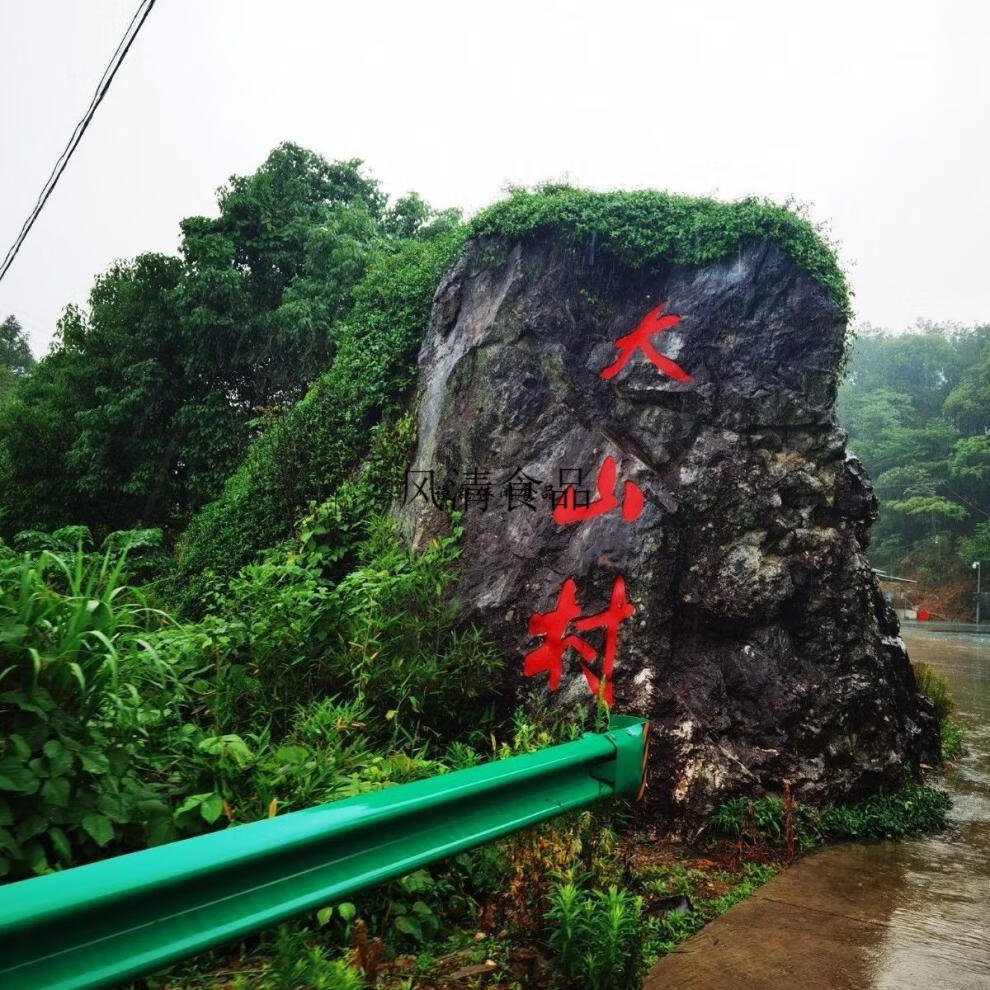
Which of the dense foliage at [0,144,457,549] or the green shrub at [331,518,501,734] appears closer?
the green shrub at [331,518,501,734]

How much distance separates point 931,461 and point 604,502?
116ft

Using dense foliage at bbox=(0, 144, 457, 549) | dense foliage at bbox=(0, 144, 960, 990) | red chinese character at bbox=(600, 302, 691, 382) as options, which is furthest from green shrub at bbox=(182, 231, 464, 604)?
dense foliage at bbox=(0, 144, 457, 549)

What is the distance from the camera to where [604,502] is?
4660 mm

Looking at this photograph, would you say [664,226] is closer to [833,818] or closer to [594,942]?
[833,818]

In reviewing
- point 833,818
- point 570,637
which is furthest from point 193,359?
point 833,818

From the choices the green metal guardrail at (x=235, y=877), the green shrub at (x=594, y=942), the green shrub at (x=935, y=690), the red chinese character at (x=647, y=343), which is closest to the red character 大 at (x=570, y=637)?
the red chinese character at (x=647, y=343)

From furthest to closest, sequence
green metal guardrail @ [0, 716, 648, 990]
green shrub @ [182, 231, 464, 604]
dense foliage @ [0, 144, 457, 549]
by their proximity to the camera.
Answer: dense foliage @ [0, 144, 457, 549]
green shrub @ [182, 231, 464, 604]
green metal guardrail @ [0, 716, 648, 990]

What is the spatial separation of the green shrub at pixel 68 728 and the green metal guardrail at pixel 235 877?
3.19 feet

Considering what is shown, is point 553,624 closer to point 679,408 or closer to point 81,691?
point 679,408

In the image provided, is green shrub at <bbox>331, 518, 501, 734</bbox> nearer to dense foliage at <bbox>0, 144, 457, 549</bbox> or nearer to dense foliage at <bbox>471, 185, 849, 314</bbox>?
dense foliage at <bbox>471, 185, 849, 314</bbox>

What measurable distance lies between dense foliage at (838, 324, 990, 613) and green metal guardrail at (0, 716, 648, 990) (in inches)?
1333

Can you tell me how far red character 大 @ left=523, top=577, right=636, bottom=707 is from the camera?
4.28 meters

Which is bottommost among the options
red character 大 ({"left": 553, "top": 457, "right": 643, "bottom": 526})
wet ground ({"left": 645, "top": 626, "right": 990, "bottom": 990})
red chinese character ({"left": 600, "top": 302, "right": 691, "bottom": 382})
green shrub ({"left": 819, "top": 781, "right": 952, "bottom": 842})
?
green shrub ({"left": 819, "top": 781, "right": 952, "bottom": 842})

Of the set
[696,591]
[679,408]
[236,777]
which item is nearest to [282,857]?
[236,777]
